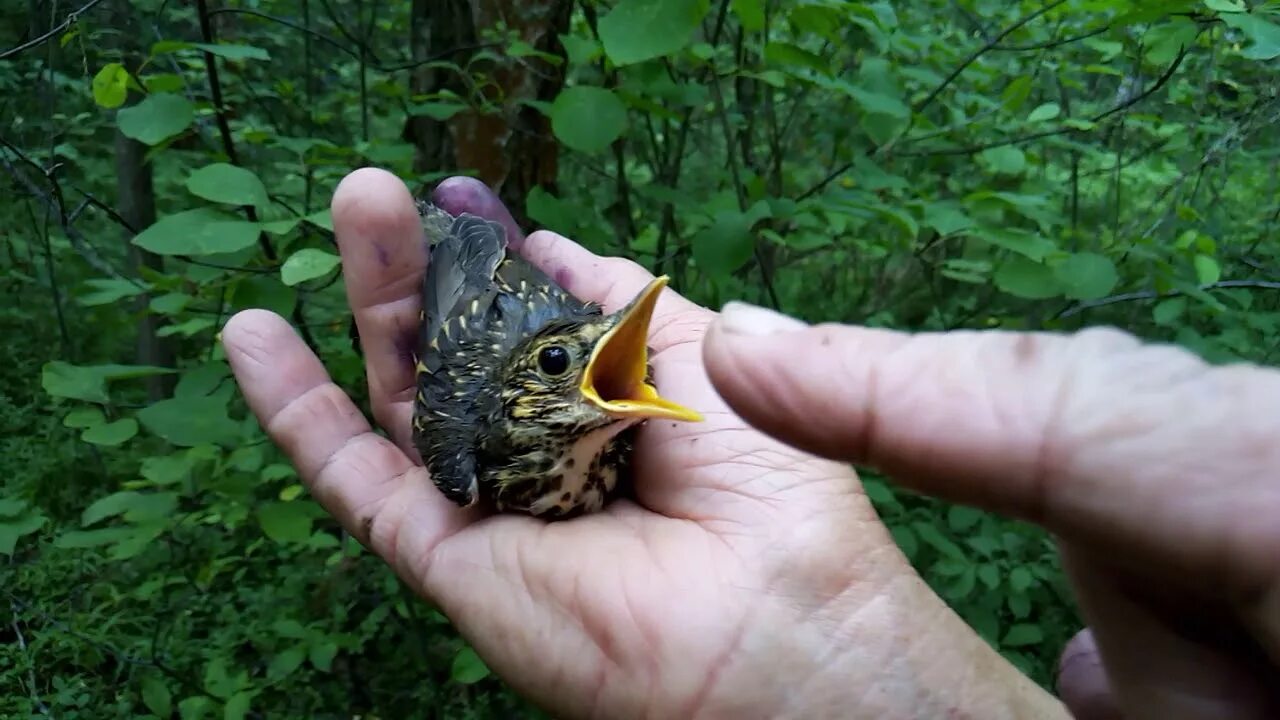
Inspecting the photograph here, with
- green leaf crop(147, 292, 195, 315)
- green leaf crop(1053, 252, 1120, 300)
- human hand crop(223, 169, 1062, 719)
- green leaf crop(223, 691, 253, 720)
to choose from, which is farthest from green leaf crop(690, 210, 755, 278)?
green leaf crop(223, 691, 253, 720)

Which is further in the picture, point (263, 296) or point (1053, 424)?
point (263, 296)

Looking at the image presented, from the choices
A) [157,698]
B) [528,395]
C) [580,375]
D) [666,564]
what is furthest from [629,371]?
[157,698]

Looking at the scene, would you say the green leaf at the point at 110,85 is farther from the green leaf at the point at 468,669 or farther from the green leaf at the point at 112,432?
the green leaf at the point at 468,669

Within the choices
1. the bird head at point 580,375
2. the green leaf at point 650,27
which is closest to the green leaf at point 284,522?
the bird head at point 580,375

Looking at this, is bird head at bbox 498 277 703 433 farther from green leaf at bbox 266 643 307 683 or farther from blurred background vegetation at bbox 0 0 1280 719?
green leaf at bbox 266 643 307 683

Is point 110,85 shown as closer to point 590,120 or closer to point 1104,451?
point 590,120
